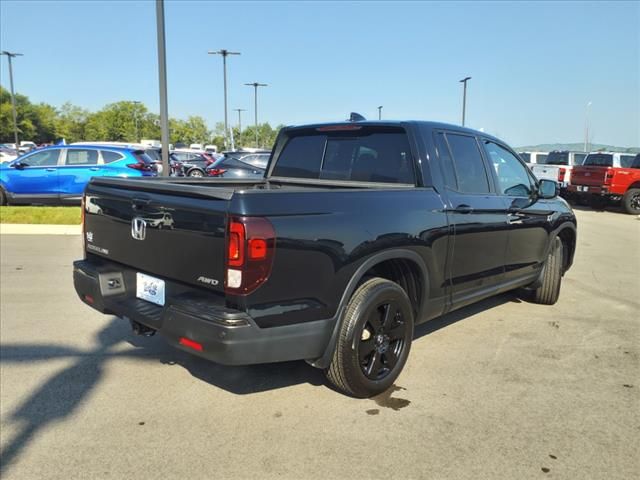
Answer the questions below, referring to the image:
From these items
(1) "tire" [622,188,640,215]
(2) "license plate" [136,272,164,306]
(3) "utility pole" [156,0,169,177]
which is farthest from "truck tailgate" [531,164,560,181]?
(2) "license plate" [136,272,164,306]

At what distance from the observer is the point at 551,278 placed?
5.69 meters

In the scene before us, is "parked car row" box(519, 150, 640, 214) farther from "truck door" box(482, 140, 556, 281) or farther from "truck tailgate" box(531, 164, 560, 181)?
"truck door" box(482, 140, 556, 281)

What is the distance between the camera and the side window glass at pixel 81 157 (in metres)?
13.4

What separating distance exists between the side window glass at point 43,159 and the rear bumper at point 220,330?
11.7 meters

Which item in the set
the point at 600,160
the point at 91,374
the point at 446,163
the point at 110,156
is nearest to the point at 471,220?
the point at 446,163

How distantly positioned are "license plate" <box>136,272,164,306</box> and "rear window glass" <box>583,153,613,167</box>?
56.5 feet

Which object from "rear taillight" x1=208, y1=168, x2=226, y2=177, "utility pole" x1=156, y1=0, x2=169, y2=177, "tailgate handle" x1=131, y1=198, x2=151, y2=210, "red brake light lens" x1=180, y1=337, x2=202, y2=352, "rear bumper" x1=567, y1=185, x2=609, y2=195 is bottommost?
"red brake light lens" x1=180, y1=337, x2=202, y2=352

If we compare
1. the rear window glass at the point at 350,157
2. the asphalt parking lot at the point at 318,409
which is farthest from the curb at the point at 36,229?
the rear window glass at the point at 350,157

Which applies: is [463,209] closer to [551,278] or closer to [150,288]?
[551,278]

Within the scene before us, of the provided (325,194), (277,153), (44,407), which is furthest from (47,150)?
(325,194)

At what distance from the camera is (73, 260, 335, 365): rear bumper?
2.68 meters

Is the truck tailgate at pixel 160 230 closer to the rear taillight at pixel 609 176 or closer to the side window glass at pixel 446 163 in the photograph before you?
the side window glass at pixel 446 163

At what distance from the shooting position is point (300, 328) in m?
2.92

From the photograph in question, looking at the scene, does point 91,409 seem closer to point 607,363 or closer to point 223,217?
point 223,217
